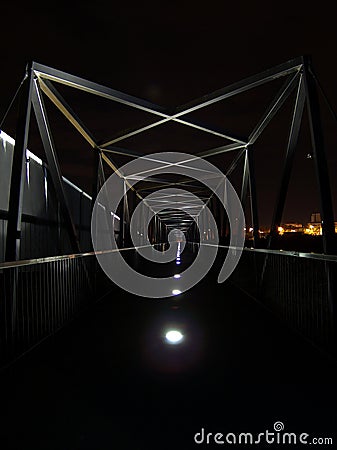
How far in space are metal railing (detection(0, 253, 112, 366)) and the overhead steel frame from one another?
62 cm

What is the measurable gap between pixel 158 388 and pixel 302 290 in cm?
283

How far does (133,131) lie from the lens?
1180cm

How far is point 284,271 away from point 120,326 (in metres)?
2.69

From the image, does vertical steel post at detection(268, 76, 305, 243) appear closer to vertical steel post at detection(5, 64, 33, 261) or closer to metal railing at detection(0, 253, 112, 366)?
metal railing at detection(0, 253, 112, 366)

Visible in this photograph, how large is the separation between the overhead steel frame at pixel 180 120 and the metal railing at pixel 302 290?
1.63 ft

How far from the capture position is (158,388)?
3613mm

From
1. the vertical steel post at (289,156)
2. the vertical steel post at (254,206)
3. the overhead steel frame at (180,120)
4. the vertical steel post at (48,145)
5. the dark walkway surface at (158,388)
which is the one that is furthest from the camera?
the vertical steel post at (254,206)

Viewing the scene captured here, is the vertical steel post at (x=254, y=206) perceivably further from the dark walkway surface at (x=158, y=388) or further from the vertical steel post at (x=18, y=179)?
the vertical steel post at (x=18, y=179)

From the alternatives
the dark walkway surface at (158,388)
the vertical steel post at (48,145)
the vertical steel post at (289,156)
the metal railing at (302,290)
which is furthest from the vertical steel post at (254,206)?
the dark walkway surface at (158,388)

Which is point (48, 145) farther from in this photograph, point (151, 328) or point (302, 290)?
point (302, 290)

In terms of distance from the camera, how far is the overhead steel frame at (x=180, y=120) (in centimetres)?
577

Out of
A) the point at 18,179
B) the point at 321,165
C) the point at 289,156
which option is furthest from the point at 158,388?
the point at 289,156

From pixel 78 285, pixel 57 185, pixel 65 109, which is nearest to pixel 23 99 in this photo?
pixel 57 185

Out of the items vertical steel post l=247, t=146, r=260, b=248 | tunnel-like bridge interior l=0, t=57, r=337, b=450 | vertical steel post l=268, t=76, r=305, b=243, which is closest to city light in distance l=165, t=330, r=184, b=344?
tunnel-like bridge interior l=0, t=57, r=337, b=450
